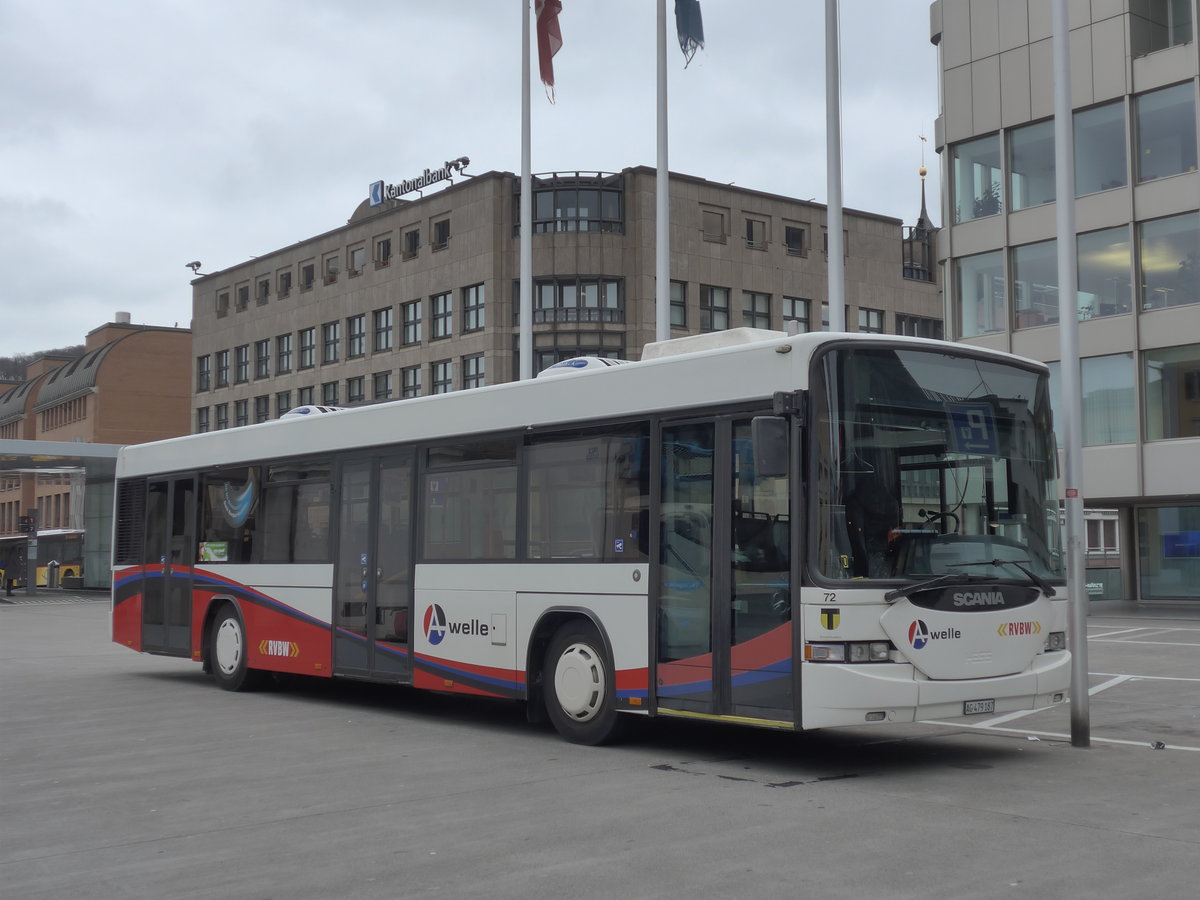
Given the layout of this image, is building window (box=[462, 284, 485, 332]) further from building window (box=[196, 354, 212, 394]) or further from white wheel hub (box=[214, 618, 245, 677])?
white wheel hub (box=[214, 618, 245, 677])

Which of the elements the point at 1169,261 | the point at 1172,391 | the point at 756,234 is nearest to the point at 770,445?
the point at 1172,391

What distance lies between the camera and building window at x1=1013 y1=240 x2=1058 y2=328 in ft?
124

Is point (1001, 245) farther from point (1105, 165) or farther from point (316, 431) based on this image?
point (316, 431)

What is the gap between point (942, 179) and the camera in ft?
135

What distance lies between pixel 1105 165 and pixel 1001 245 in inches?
135

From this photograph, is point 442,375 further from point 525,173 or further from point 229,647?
point 229,647

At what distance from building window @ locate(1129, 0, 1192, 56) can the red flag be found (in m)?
19.3

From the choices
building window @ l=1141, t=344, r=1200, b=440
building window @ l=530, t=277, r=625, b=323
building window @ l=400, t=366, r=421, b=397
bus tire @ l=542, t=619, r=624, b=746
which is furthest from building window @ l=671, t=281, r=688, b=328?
bus tire @ l=542, t=619, r=624, b=746

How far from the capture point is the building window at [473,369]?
62.7 metres

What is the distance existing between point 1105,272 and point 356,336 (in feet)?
139

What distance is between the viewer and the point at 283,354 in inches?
2992

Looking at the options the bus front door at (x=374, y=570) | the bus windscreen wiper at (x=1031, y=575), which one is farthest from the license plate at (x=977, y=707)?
the bus front door at (x=374, y=570)

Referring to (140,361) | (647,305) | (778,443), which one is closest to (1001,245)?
A: (647,305)

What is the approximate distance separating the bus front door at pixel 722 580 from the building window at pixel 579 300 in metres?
50.4
